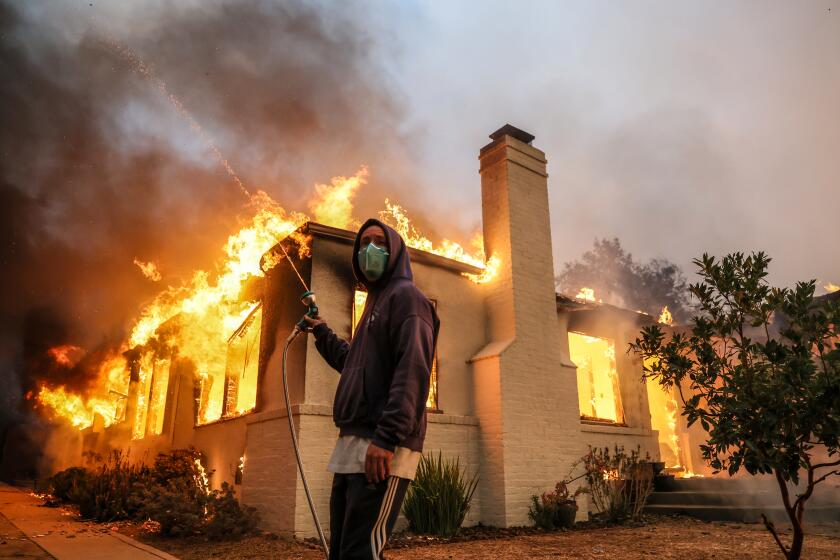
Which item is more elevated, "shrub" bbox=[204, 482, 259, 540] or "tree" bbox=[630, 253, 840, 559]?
"tree" bbox=[630, 253, 840, 559]

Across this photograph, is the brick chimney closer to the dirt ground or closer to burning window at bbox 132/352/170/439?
the dirt ground

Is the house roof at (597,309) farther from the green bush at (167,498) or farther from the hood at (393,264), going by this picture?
the hood at (393,264)

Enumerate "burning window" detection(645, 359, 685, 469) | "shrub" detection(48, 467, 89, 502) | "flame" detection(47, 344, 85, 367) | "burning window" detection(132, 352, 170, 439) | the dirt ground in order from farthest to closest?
"flame" detection(47, 344, 85, 367) < "burning window" detection(645, 359, 685, 469) < "burning window" detection(132, 352, 170, 439) < "shrub" detection(48, 467, 89, 502) < the dirt ground

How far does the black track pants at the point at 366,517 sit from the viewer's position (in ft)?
8.20

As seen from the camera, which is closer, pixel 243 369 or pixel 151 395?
pixel 243 369

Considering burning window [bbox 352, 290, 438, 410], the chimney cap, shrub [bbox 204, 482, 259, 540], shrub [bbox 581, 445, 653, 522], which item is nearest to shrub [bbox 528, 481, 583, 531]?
shrub [bbox 581, 445, 653, 522]

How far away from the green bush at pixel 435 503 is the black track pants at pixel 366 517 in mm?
4914

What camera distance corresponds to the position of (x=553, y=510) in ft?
26.9

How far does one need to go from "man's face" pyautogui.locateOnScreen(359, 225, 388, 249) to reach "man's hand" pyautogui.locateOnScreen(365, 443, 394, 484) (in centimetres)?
121

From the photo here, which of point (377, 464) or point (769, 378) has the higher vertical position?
point (769, 378)

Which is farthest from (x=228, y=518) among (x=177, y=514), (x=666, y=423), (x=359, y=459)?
(x=666, y=423)

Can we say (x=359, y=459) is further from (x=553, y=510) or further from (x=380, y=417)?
(x=553, y=510)

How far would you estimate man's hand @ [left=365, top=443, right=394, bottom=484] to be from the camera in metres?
2.50

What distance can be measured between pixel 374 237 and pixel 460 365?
5.98m
